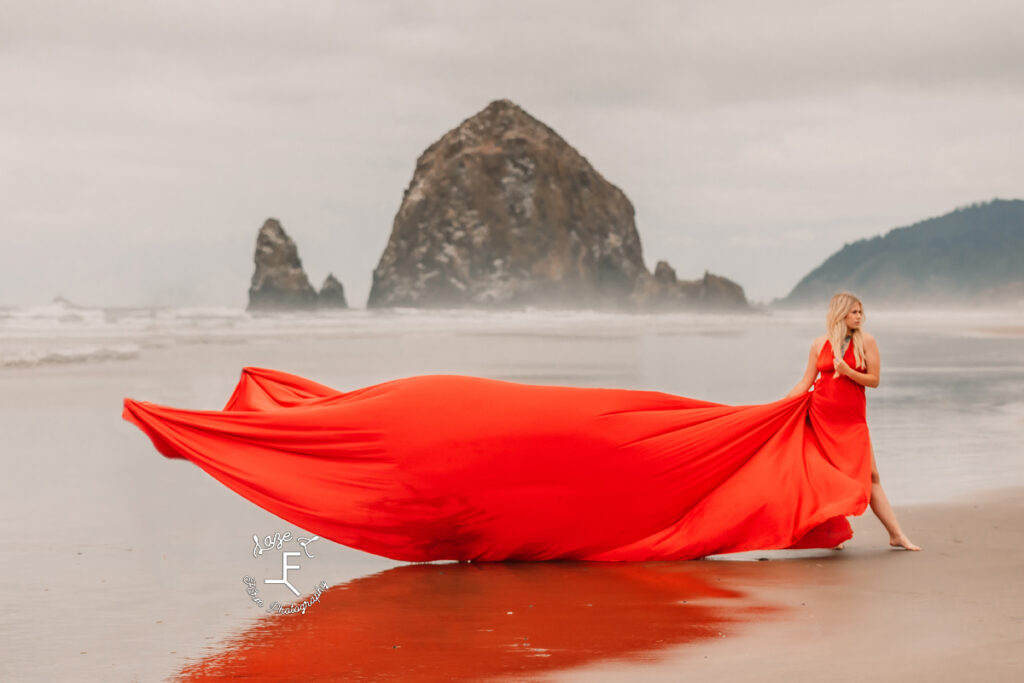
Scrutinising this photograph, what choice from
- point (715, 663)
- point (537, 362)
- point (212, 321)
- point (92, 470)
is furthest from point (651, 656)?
point (212, 321)

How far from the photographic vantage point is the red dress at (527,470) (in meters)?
5.16

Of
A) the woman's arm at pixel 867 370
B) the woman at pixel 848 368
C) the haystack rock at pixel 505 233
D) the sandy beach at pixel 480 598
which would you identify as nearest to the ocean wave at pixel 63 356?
the sandy beach at pixel 480 598

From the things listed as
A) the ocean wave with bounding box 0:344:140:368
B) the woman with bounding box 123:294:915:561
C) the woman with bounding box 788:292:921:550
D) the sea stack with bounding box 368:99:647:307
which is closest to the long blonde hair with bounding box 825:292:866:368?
the woman with bounding box 788:292:921:550

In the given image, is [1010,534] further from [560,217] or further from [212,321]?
[560,217]

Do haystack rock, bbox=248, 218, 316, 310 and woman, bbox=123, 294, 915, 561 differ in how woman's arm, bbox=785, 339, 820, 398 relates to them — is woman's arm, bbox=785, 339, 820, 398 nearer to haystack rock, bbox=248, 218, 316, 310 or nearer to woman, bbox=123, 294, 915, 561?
woman, bbox=123, 294, 915, 561

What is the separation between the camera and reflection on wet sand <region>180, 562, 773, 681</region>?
367cm

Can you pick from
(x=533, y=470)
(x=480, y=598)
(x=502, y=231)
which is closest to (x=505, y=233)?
(x=502, y=231)

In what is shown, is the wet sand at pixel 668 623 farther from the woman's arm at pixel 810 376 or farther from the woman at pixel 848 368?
the woman's arm at pixel 810 376

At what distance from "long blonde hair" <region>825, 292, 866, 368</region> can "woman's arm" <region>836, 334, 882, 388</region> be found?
0.10ft

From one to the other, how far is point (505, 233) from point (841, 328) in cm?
11817

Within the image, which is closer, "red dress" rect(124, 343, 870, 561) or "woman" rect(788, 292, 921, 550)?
"red dress" rect(124, 343, 870, 561)

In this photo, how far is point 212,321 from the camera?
41.5 metres

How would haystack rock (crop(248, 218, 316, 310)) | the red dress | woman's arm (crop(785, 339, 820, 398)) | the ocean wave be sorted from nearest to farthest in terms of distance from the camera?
the red dress
woman's arm (crop(785, 339, 820, 398))
the ocean wave
haystack rock (crop(248, 218, 316, 310))

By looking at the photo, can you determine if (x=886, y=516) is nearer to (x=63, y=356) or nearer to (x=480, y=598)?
(x=480, y=598)
